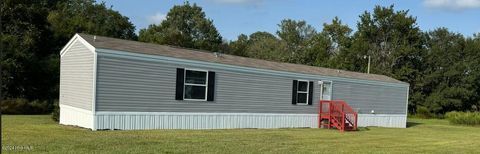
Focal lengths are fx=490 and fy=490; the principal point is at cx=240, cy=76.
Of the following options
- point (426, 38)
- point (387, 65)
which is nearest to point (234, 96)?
point (387, 65)

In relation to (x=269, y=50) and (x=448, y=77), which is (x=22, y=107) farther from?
(x=269, y=50)

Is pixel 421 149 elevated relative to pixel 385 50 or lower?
lower

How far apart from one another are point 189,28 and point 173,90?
134 feet

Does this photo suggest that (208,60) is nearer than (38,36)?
Yes

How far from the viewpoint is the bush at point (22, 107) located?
2146 cm

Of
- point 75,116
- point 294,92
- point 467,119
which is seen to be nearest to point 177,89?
point 75,116

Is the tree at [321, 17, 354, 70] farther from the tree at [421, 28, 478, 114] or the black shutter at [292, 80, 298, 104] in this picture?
the black shutter at [292, 80, 298, 104]

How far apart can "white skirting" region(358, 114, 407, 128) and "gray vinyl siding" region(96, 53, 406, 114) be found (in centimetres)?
108

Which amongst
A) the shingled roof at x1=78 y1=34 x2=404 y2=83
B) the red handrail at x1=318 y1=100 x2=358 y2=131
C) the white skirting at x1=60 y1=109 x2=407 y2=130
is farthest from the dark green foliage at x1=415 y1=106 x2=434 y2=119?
the white skirting at x1=60 y1=109 x2=407 y2=130

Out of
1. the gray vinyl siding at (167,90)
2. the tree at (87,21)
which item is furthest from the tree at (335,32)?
the gray vinyl siding at (167,90)

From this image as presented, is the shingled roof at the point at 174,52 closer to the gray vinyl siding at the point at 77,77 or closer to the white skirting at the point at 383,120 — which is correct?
the gray vinyl siding at the point at 77,77

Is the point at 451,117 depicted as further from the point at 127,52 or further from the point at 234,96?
the point at 127,52

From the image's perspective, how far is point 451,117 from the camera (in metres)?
29.2

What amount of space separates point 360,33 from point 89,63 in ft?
125
